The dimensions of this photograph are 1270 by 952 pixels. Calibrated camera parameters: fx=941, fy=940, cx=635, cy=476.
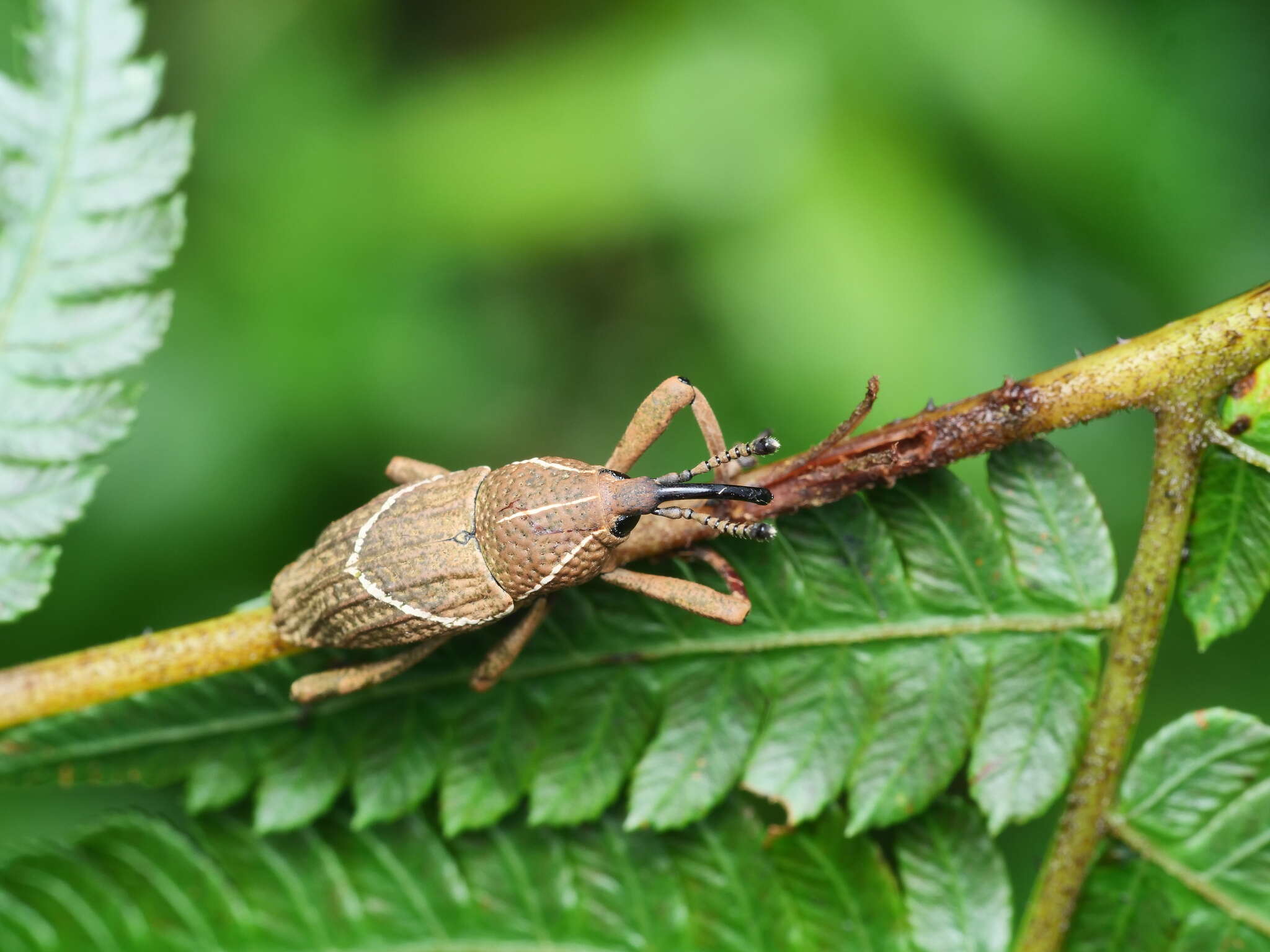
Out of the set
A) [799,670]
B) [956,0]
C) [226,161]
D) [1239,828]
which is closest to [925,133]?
[956,0]

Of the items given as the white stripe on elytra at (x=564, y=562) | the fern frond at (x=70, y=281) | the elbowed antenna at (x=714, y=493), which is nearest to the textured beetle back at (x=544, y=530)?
the white stripe on elytra at (x=564, y=562)

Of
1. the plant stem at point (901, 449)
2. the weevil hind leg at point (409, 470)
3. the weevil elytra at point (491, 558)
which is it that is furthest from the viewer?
the weevil hind leg at point (409, 470)

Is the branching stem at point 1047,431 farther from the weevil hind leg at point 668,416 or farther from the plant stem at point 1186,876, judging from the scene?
the weevil hind leg at point 668,416

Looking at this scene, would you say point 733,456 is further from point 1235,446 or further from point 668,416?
point 1235,446

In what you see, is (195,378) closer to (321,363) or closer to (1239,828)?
(321,363)

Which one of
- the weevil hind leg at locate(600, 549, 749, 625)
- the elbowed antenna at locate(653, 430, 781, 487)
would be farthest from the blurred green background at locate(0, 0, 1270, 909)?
the weevil hind leg at locate(600, 549, 749, 625)

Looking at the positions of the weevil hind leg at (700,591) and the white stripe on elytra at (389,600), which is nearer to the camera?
the weevil hind leg at (700,591)

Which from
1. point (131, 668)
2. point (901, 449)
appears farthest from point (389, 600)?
point (901, 449)
